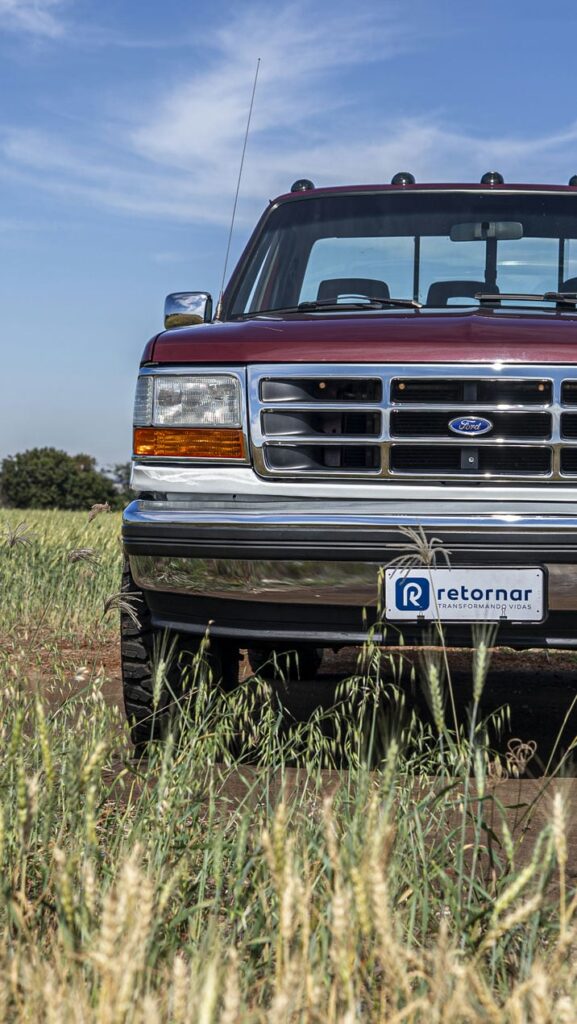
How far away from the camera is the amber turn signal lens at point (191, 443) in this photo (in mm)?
3838

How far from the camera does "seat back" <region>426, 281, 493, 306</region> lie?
203 inches

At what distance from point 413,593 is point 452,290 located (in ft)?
6.74

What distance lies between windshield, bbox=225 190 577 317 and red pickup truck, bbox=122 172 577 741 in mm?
1119

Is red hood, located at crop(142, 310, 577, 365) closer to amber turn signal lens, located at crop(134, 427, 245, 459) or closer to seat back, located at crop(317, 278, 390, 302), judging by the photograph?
amber turn signal lens, located at crop(134, 427, 245, 459)

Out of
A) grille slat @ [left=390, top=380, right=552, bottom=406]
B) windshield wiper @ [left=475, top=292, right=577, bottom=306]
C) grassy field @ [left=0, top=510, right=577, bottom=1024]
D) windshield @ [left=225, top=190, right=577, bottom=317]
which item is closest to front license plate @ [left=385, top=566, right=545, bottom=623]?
grassy field @ [left=0, top=510, right=577, bottom=1024]

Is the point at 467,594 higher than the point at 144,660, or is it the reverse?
the point at 467,594

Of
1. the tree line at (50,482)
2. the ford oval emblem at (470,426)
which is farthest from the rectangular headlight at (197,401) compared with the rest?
the tree line at (50,482)

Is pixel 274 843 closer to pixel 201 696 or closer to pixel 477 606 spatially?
pixel 201 696

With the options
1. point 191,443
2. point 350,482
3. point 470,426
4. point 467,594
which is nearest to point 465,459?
point 470,426

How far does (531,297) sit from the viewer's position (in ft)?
15.8

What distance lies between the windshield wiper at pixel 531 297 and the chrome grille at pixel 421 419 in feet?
3.43

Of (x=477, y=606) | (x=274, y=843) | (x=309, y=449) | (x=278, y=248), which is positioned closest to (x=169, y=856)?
(x=274, y=843)

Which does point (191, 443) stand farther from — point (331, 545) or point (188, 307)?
point (188, 307)

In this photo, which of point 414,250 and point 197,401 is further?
point 414,250
